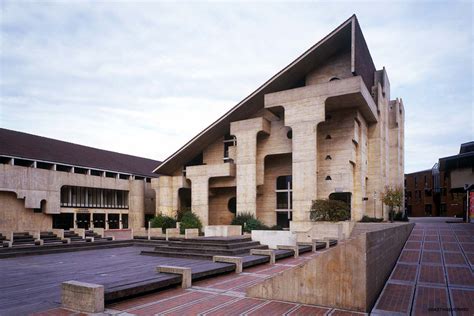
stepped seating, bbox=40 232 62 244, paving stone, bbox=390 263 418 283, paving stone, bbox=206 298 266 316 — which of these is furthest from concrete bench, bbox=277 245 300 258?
stepped seating, bbox=40 232 62 244

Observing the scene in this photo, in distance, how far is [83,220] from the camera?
3978cm

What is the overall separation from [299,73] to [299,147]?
7.70m

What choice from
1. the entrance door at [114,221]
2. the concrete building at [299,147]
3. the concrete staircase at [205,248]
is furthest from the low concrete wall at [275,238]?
the entrance door at [114,221]

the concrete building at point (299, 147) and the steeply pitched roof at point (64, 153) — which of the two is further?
the steeply pitched roof at point (64, 153)

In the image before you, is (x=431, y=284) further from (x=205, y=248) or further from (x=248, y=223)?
(x=248, y=223)

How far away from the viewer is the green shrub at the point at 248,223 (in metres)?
29.7

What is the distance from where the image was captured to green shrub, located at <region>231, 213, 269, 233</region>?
97.4ft

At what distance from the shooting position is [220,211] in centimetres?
3797

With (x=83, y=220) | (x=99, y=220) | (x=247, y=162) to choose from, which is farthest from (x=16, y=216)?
(x=247, y=162)

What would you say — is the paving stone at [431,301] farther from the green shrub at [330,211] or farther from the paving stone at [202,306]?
the green shrub at [330,211]

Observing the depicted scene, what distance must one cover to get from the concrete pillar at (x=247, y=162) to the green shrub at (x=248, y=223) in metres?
0.84

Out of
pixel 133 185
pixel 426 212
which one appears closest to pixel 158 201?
pixel 133 185

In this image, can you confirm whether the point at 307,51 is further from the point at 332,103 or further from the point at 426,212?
the point at 426,212

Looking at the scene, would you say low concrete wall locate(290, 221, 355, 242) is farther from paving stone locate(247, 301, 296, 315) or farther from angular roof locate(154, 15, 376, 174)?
paving stone locate(247, 301, 296, 315)
